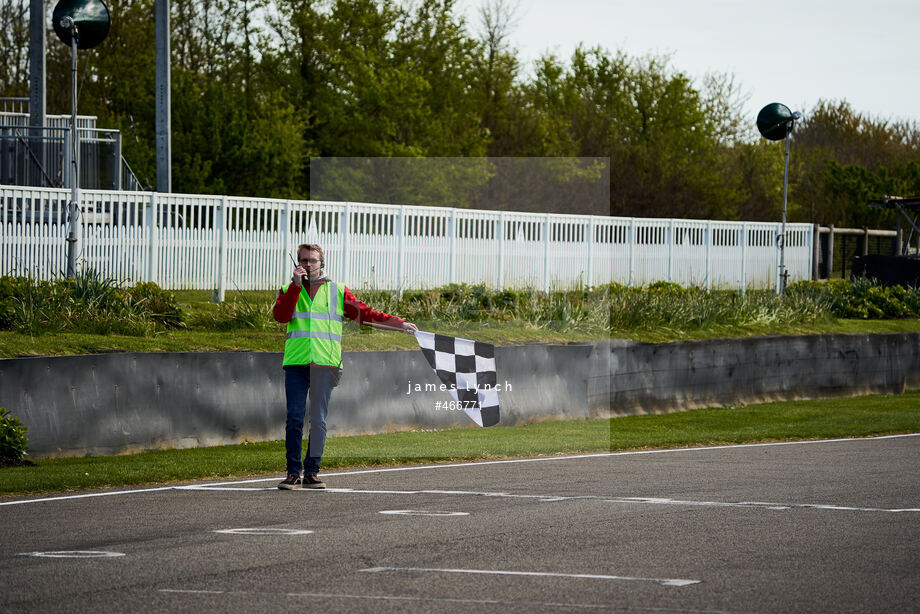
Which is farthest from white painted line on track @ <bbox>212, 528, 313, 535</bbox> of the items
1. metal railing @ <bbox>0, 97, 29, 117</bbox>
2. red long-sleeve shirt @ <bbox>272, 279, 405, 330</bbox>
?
metal railing @ <bbox>0, 97, 29, 117</bbox>

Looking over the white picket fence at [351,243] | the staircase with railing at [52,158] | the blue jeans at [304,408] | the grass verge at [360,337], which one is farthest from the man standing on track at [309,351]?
the staircase with railing at [52,158]

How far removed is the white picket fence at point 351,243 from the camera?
20.5m

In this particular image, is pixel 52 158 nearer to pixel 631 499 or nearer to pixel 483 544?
pixel 631 499

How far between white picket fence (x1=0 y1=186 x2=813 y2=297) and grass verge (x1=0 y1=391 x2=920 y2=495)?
6215 mm

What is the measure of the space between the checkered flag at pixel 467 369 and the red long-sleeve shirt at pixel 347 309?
578 mm

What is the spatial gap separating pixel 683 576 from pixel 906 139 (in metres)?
79.6

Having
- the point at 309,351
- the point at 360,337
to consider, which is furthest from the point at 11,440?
the point at 360,337

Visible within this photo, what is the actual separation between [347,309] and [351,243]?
12.9m

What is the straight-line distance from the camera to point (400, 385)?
16.2 meters

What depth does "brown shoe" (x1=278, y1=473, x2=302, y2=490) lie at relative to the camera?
35.6ft

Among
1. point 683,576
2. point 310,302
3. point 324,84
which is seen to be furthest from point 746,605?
point 324,84

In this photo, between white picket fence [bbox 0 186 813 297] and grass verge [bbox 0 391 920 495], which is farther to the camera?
white picket fence [bbox 0 186 813 297]

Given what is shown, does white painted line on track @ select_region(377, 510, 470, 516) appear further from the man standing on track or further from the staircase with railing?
the staircase with railing

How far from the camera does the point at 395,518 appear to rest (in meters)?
9.15
